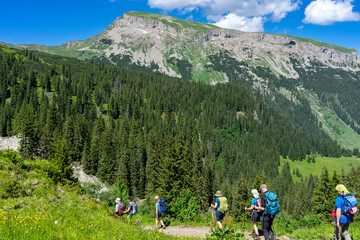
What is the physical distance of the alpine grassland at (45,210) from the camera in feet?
24.6

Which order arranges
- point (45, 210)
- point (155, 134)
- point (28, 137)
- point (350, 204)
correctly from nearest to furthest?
point (350, 204) < point (45, 210) < point (28, 137) < point (155, 134)

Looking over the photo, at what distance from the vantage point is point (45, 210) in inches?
408

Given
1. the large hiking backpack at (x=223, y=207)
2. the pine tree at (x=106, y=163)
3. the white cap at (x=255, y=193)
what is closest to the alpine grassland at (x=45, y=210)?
the large hiking backpack at (x=223, y=207)

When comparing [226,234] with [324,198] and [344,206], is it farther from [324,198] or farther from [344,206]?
[324,198]

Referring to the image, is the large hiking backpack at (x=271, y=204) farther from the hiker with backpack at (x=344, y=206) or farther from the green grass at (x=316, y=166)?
the green grass at (x=316, y=166)

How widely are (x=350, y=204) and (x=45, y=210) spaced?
15.6m

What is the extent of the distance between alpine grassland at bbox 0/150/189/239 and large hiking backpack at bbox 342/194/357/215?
923 cm

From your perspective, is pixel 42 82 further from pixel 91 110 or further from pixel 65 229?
pixel 65 229

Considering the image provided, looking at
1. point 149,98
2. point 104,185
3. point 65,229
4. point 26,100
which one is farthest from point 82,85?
point 65,229

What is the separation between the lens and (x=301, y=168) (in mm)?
156125

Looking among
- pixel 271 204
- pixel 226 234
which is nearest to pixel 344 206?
pixel 271 204

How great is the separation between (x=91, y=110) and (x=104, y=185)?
63509mm

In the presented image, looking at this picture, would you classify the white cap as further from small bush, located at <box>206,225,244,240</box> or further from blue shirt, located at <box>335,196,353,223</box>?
blue shirt, located at <box>335,196,353,223</box>

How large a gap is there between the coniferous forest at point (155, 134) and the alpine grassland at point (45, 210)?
21143mm
